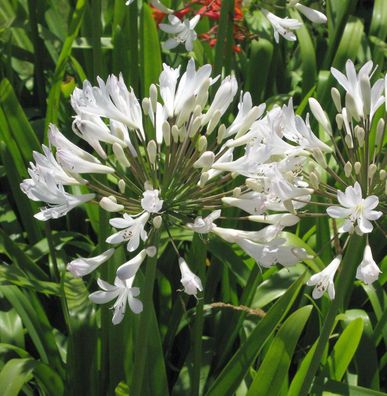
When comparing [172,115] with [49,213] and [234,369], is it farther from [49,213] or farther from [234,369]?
[234,369]

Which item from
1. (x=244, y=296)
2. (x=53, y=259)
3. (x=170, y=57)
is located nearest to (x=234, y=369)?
(x=244, y=296)

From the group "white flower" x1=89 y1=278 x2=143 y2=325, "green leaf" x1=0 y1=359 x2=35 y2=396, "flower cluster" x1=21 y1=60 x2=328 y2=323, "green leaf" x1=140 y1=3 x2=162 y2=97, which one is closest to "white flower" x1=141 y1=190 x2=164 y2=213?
"flower cluster" x1=21 y1=60 x2=328 y2=323

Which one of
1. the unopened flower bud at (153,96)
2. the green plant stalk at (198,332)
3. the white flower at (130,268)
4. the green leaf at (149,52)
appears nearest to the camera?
the white flower at (130,268)

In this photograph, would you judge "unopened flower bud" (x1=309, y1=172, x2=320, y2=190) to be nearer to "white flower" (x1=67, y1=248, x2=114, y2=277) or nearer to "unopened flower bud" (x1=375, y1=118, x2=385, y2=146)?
"unopened flower bud" (x1=375, y1=118, x2=385, y2=146)

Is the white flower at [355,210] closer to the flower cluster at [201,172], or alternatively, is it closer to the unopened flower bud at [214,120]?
the flower cluster at [201,172]

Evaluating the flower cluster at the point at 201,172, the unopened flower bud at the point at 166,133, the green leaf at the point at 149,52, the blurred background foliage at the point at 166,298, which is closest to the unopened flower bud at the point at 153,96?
the flower cluster at the point at 201,172

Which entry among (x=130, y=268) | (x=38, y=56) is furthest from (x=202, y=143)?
(x=38, y=56)
